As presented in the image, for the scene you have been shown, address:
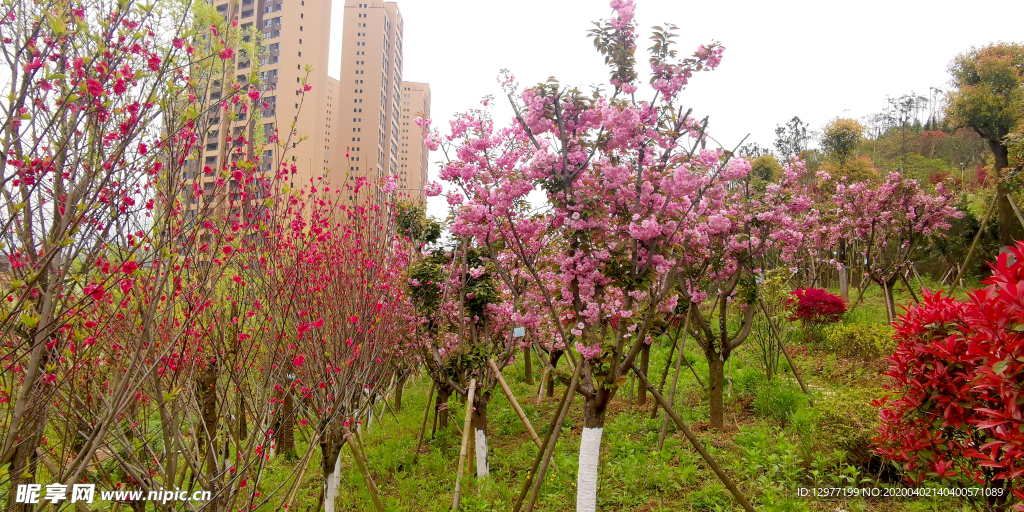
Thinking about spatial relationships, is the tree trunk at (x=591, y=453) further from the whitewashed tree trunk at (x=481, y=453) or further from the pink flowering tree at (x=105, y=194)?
the whitewashed tree trunk at (x=481, y=453)

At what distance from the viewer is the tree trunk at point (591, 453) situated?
353cm

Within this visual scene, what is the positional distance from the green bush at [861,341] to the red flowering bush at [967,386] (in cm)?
462

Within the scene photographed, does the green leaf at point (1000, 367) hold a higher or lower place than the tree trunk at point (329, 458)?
higher

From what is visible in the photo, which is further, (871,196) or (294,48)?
(294,48)

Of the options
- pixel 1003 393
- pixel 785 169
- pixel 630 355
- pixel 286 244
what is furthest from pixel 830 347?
pixel 286 244

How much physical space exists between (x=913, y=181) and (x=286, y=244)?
10908 mm

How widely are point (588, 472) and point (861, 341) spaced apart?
630cm

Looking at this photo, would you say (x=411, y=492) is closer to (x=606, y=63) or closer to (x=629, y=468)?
(x=629, y=468)

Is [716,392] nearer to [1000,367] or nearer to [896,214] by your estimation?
[1000,367]

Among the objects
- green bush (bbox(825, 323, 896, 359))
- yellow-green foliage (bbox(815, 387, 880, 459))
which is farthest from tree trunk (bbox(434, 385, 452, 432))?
green bush (bbox(825, 323, 896, 359))

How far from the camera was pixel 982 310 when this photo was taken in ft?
6.95

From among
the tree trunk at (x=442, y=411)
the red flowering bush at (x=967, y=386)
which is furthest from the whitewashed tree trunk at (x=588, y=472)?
the tree trunk at (x=442, y=411)

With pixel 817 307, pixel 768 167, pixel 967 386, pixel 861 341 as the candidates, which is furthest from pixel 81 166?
pixel 768 167

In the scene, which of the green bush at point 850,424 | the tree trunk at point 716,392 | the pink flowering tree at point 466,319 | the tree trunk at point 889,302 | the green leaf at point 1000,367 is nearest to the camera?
the green leaf at point 1000,367
